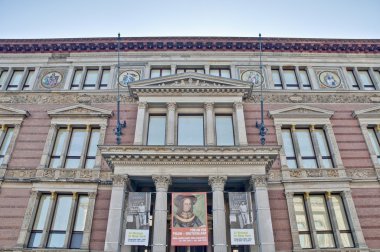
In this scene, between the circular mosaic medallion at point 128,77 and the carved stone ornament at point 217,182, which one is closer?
the carved stone ornament at point 217,182

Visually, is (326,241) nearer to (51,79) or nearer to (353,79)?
(353,79)

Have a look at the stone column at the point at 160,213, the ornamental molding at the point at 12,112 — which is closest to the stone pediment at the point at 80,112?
the ornamental molding at the point at 12,112

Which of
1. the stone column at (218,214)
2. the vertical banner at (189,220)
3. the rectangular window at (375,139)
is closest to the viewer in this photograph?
the stone column at (218,214)

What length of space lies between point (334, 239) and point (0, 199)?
732 inches

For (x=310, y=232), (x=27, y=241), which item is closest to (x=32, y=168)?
(x=27, y=241)

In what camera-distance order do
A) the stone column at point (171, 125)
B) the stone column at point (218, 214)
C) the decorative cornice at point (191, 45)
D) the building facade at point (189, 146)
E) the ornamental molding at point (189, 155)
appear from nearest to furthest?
the stone column at point (218, 214), the building facade at point (189, 146), the ornamental molding at point (189, 155), the stone column at point (171, 125), the decorative cornice at point (191, 45)

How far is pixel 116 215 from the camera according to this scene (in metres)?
16.3

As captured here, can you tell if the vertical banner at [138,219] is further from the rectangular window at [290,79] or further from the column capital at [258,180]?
the rectangular window at [290,79]

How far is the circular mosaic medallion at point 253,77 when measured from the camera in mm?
23625

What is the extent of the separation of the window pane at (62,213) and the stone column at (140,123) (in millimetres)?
4979

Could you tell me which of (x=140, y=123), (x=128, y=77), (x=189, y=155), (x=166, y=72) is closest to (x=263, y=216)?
(x=189, y=155)

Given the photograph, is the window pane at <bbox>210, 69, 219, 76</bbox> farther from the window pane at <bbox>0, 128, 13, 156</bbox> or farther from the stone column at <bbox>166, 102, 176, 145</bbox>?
the window pane at <bbox>0, 128, 13, 156</bbox>

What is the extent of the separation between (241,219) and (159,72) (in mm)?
12820

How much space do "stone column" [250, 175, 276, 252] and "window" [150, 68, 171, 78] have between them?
11.0 meters
